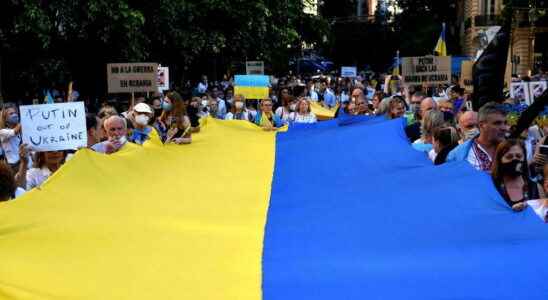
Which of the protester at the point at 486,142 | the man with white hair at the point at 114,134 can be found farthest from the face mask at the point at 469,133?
the man with white hair at the point at 114,134

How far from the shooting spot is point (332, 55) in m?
→ 64.1

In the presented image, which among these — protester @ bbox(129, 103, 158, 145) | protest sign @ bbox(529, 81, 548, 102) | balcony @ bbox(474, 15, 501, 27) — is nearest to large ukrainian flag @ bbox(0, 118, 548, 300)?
protester @ bbox(129, 103, 158, 145)

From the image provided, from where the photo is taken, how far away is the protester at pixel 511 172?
5.21m

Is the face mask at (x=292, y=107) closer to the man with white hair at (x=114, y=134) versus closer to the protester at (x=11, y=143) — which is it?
the protester at (x=11, y=143)

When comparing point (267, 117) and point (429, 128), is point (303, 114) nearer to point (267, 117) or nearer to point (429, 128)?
point (267, 117)

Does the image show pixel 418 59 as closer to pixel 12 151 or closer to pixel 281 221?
pixel 12 151

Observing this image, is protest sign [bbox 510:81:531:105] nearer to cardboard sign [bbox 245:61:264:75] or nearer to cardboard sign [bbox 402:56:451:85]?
cardboard sign [bbox 402:56:451:85]

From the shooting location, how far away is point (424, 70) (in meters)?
14.1

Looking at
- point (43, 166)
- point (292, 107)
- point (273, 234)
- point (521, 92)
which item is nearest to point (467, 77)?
point (521, 92)

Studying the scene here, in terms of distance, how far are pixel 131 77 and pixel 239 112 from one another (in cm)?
210

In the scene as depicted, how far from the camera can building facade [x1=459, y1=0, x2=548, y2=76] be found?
45772mm

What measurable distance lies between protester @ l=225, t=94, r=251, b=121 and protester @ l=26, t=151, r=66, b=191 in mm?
7519

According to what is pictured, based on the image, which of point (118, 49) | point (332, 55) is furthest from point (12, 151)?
point (332, 55)

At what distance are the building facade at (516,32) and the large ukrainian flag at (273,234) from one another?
36.8m
